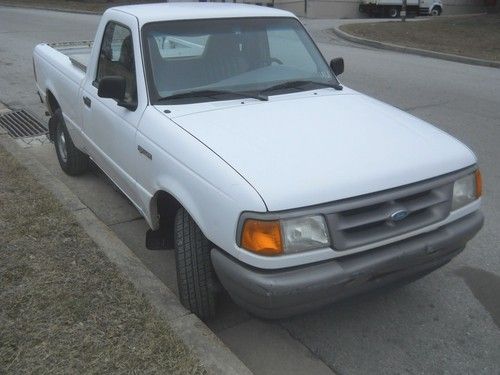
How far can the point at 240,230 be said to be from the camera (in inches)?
103

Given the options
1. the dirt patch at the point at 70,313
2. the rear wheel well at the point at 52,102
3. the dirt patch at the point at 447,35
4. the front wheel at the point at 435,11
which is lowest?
the front wheel at the point at 435,11

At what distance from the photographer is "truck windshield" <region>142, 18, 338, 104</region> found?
145 inches

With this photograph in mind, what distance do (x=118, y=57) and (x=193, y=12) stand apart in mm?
653

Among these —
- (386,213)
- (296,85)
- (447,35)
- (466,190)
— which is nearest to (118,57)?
(296,85)

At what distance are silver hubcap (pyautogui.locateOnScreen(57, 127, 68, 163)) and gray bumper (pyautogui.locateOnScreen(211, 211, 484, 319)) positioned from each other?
11.0 ft

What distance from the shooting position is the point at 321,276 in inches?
102

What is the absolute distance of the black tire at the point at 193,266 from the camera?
9.87ft

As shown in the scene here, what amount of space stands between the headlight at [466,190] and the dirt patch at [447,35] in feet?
36.8

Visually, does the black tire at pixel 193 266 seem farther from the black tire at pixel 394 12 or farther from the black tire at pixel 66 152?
the black tire at pixel 394 12

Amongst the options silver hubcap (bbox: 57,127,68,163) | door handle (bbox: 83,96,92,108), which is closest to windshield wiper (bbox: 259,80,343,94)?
door handle (bbox: 83,96,92,108)

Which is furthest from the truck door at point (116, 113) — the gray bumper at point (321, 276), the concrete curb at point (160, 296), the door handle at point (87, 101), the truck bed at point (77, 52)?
the gray bumper at point (321, 276)

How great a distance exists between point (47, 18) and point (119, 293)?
930 inches

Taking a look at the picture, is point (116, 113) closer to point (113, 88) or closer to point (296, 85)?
point (113, 88)

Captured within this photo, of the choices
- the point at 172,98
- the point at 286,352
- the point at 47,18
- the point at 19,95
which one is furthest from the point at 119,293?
the point at 47,18
